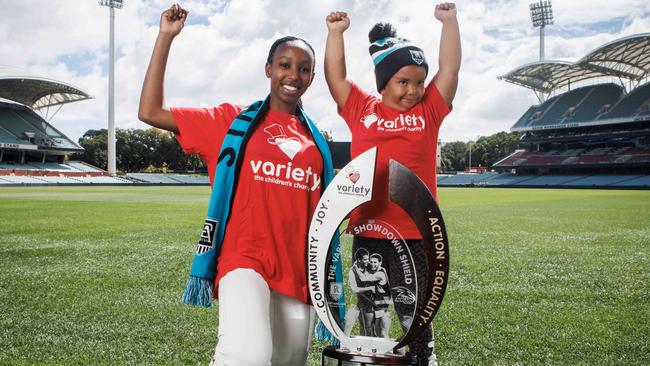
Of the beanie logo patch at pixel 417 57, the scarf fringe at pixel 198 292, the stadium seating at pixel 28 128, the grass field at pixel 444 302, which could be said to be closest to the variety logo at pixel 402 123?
the beanie logo patch at pixel 417 57

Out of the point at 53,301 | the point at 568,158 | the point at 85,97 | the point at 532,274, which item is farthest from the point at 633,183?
the point at 85,97

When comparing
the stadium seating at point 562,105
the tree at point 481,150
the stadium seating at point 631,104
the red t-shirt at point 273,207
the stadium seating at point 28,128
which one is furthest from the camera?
the tree at point 481,150

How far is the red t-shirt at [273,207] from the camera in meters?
2.36

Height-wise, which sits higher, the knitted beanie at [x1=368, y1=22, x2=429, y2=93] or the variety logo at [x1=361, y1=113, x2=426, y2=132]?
the knitted beanie at [x1=368, y1=22, x2=429, y2=93]

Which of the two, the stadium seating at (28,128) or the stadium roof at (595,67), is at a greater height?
the stadium roof at (595,67)

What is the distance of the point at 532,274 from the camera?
6770mm

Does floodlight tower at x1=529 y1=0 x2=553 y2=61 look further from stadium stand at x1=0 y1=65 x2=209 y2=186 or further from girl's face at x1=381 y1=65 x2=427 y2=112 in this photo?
girl's face at x1=381 y1=65 x2=427 y2=112

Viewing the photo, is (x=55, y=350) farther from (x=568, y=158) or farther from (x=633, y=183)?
(x=568, y=158)

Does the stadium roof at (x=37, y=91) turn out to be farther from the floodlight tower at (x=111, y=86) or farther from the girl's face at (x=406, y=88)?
the girl's face at (x=406, y=88)

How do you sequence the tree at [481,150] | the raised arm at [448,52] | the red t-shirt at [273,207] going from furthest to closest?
the tree at [481,150] → the raised arm at [448,52] → the red t-shirt at [273,207]

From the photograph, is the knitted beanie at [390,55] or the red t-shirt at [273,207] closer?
the red t-shirt at [273,207]

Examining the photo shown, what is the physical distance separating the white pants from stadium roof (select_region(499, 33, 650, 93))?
2063 inches

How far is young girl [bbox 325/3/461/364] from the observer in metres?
2.70

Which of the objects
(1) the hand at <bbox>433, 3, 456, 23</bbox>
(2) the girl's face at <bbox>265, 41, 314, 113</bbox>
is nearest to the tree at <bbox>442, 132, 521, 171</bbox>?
(1) the hand at <bbox>433, 3, 456, 23</bbox>
